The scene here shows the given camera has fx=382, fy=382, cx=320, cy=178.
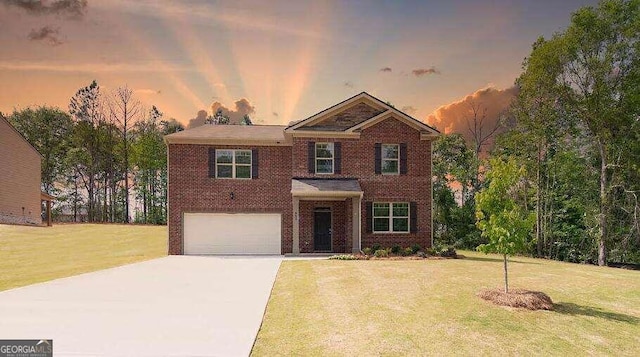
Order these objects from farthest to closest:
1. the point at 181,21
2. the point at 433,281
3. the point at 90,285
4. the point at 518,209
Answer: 1. the point at 181,21
2. the point at 433,281
3. the point at 90,285
4. the point at 518,209

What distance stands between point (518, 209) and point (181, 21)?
19729 mm

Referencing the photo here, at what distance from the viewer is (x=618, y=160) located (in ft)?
74.1

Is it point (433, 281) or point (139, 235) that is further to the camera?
point (139, 235)

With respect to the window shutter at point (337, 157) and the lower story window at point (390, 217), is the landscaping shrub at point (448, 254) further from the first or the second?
the window shutter at point (337, 157)

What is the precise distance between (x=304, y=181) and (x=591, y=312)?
42.9ft

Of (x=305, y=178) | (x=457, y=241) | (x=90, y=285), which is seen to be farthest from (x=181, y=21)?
(x=457, y=241)

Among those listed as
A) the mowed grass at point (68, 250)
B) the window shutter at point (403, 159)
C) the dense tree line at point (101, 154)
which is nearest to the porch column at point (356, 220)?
the window shutter at point (403, 159)

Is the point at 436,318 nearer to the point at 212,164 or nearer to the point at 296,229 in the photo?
the point at 296,229

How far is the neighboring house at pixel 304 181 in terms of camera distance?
64.6ft

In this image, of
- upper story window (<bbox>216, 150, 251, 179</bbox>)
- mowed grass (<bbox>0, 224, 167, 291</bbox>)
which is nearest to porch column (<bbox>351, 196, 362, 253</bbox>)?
upper story window (<bbox>216, 150, 251, 179</bbox>)

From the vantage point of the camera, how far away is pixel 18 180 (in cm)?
3375

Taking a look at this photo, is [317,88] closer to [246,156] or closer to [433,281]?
[246,156]

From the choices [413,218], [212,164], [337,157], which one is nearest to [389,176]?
[413,218]

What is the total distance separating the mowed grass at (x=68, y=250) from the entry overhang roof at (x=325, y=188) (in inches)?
314
